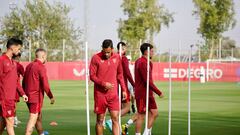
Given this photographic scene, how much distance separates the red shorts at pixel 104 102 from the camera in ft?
43.1

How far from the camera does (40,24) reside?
79188 mm

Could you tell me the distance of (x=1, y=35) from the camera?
78875mm

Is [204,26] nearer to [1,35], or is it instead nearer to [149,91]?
[1,35]

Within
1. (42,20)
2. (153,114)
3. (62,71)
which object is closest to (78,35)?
(42,20)

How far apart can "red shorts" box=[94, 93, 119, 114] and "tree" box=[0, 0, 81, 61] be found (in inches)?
2519

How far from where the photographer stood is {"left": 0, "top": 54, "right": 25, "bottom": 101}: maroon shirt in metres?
12.5

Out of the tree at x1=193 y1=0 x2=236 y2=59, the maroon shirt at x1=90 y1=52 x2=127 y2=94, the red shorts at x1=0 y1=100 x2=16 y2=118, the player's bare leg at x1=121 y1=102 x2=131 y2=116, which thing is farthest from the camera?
the tree at x1=193 y1=0 x2=236 y2=59

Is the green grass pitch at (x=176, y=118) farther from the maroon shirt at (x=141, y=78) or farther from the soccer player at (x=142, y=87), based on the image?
the maroon shirt at (x=141, y=78)

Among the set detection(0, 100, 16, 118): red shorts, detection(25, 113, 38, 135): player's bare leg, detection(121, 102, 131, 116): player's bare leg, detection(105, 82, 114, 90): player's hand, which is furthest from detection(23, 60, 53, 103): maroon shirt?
detection(121, 102, 131, 116): player's bare leg

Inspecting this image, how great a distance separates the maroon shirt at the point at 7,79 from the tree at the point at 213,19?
62014mm

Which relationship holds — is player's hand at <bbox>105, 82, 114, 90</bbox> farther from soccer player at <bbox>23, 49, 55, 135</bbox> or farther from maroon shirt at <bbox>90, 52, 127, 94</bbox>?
soccer player at <bbox>23, 49, 55, 135</bbox>

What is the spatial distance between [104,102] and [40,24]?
6691cm

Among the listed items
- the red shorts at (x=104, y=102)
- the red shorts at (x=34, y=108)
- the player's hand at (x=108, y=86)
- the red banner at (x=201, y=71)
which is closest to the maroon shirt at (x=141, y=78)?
the red shorts at (x=104, y=102)

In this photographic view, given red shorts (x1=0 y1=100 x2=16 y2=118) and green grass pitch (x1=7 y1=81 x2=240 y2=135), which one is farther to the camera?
green grass pitch (x1=7 y1=81 x2=240 y2=135)
